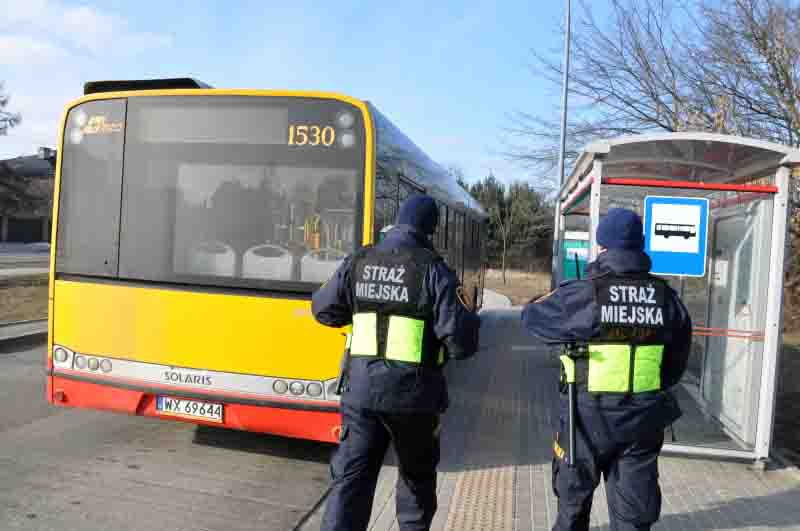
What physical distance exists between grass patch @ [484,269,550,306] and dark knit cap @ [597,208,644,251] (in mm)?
17486

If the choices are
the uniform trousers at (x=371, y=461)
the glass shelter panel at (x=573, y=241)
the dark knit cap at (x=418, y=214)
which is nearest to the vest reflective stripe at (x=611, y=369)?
the uniform trousers at (x=371, y=461)

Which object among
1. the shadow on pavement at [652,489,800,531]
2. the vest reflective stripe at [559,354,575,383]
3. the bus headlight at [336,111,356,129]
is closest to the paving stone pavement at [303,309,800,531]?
the shadow on pavement at [652,489,800,531]

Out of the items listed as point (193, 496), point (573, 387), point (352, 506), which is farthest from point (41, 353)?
point (573, 387)

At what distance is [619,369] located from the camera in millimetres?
3219

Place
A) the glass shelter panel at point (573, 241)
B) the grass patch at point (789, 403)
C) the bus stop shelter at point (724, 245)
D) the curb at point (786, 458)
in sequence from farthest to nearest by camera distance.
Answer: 1. the glass shelter panel at point (573, 241)
2. the grass patch at point (789, 403)
3. the curb at point (786, 458)
4. the bus stop shelter at point (724, 245)

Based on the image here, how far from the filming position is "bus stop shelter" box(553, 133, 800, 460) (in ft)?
18.4

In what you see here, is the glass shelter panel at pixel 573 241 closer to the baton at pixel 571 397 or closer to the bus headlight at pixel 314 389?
the bus headlight at pixel 314 389

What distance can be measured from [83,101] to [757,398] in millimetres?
6071

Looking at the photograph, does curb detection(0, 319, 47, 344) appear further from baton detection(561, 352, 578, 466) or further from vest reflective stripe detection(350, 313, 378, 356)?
baton detection(561, 352, 578, 466)

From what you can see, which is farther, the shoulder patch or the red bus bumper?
the red bus bumper

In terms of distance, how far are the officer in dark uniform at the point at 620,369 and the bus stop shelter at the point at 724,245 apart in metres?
2.10

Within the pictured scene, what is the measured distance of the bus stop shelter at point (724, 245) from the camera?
5.61 metres

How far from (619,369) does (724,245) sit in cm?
444

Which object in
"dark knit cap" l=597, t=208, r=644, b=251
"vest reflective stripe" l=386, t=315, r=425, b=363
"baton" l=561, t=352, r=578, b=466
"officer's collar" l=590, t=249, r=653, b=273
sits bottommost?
"baton" l=561, t=352, r=578, b=466
